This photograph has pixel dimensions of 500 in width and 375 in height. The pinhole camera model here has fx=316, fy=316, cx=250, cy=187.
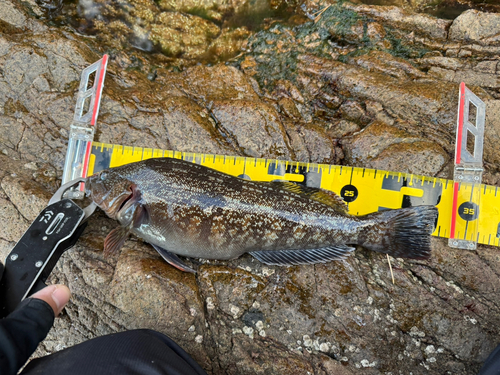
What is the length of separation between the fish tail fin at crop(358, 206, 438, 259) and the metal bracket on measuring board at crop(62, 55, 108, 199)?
3.43m

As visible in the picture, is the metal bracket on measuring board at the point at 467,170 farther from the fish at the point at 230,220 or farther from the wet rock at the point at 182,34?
the wet rock at the point at 182,34

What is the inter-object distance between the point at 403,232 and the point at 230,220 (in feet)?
6.33

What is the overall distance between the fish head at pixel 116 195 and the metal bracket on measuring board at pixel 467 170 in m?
3.72

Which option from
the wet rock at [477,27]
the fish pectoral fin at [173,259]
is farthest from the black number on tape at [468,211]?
the fish pectoral fin at [173,259]

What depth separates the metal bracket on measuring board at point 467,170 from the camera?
3768 mm

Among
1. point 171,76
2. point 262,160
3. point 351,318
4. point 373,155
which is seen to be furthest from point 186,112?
point 351,318

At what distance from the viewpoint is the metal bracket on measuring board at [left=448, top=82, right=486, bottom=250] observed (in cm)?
377

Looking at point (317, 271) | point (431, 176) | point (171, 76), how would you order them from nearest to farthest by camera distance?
point (317, 271) < point (431, 176) < point (171, 76)

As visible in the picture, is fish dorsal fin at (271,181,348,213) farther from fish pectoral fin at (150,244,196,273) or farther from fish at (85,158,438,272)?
fish pectoral fin at (150,244,196,273)

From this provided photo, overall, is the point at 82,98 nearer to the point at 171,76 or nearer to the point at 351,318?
the point at 171,76

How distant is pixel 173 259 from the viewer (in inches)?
136

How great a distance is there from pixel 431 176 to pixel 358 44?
7.43 ft

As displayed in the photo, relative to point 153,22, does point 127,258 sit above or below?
below

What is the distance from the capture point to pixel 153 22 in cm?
502
